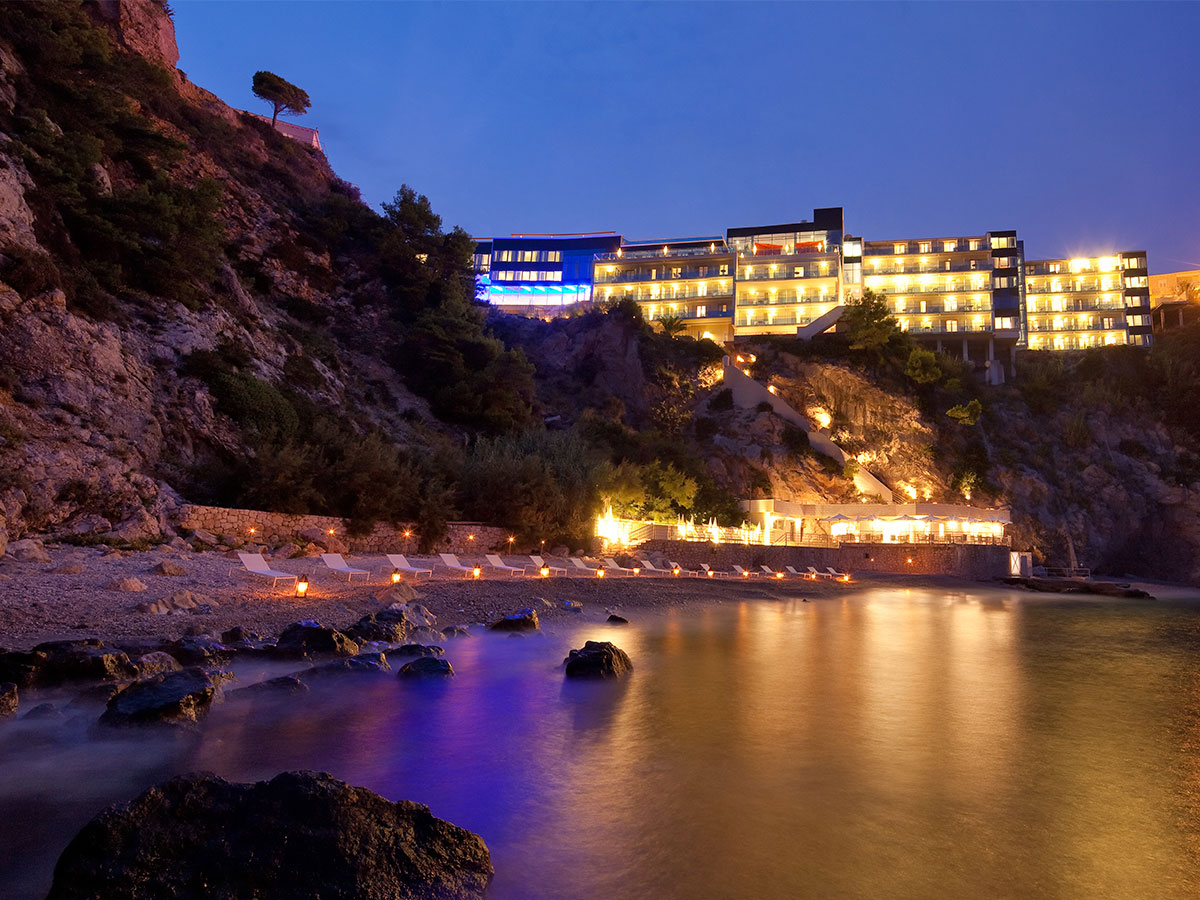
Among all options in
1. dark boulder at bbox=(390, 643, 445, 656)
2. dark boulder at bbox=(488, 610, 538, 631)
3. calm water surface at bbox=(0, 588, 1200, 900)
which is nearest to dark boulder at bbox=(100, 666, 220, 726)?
calm water surface at bbox=(0, 588, 1200, 900)

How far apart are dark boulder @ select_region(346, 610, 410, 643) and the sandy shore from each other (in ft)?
2.30

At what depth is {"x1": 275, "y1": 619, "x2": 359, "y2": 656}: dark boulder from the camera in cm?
878

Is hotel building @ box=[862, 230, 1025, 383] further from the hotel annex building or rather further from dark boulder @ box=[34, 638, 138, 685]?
dark boulder @ box=[34, 638, 138, 685]

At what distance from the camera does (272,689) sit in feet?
23.7

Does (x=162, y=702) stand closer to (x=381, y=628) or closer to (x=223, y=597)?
(x=381, y=628)

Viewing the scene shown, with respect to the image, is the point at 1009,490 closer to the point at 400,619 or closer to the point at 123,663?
the point at 400,619

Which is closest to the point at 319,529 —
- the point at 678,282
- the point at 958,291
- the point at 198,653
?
the point at 198,653

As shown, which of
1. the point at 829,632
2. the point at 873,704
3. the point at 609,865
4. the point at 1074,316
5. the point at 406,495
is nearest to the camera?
the point at 609,865

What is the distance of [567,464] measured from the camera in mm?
25875

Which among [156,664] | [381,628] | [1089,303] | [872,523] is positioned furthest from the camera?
[1089,303]

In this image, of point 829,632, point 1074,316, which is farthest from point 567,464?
point 1074,316

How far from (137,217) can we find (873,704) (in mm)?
25325

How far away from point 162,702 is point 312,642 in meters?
3.24

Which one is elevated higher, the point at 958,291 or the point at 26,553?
the point at 958,291
